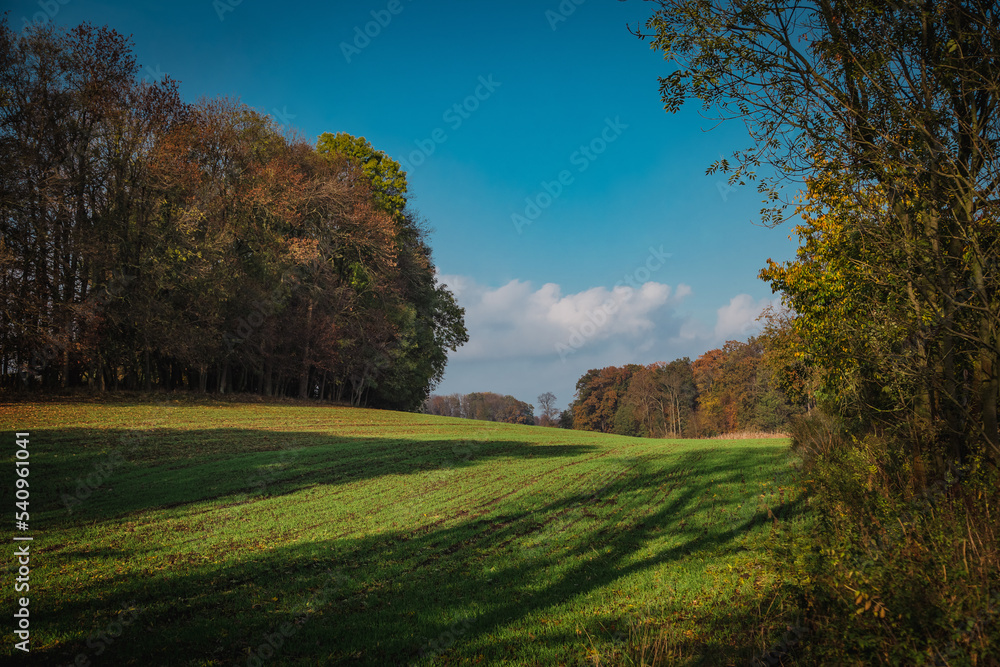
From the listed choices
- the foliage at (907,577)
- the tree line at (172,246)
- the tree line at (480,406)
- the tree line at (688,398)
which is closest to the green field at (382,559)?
the foliage at (907,577)

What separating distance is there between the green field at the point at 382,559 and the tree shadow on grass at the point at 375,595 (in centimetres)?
3

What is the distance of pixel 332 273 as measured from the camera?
35.8 metres

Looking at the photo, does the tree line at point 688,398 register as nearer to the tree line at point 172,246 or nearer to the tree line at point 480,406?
the tree line at point 480,406

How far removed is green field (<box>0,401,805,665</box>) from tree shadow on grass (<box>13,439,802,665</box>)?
3cm

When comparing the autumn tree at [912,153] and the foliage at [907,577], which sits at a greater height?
the autumn tree at [912,153]

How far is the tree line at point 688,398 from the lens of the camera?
57.1 metres

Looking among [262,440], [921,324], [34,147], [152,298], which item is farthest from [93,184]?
[921,324]

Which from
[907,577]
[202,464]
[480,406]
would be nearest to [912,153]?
[907,577]

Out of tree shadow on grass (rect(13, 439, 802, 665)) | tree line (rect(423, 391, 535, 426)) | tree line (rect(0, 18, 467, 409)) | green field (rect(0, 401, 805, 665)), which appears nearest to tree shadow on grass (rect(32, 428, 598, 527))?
green field (rect(0, 401, 805, 665))

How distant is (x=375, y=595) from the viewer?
5801 mm

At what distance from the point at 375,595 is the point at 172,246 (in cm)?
2534

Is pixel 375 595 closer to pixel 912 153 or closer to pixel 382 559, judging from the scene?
pixel 382 559

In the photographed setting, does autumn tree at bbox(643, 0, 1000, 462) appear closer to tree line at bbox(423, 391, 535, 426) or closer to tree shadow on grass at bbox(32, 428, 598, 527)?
tree shadow on grass at bbox(32, 428, 598, 527)

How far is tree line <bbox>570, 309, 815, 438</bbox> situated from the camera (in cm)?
5709
